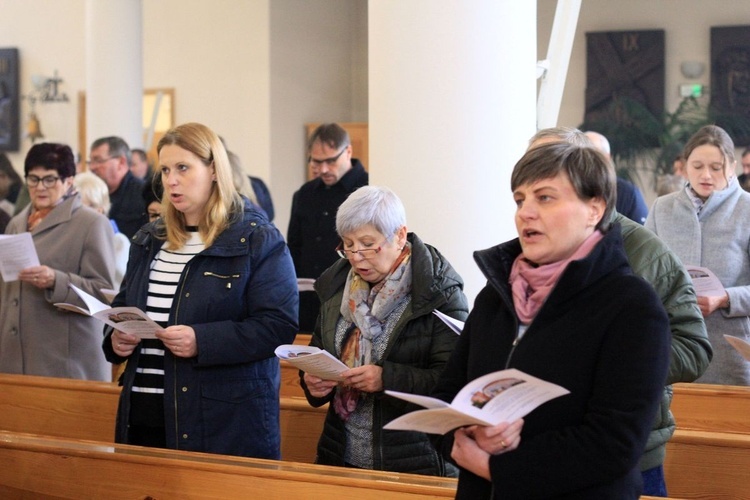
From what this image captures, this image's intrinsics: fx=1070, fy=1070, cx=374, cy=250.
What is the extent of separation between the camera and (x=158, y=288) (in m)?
3.34

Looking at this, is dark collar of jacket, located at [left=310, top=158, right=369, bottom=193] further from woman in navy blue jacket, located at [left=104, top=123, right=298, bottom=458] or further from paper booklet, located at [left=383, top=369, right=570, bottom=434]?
paper booklet, located at [left=383, top=369, right=570, bottom=434]

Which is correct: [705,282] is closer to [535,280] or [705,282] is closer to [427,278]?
[427,278]

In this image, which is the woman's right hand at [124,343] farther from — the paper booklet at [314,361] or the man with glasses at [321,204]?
the man with glasses at [321,204]

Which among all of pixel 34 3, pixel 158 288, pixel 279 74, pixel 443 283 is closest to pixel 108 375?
pixel 158 288

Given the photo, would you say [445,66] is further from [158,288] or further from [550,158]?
[550,158]

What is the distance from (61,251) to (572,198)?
305 centimetres

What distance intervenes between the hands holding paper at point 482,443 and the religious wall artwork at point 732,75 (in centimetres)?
1074

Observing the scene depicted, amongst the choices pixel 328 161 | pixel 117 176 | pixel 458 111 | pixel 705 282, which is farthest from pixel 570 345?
pixel 117 176

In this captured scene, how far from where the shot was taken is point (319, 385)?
3.12 m

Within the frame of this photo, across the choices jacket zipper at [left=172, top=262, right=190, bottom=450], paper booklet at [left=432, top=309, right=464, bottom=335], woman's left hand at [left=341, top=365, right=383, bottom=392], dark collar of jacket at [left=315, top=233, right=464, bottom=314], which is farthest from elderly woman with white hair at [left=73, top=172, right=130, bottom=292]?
paper booklet at [left=432, top=309, right=464, bottom=335]

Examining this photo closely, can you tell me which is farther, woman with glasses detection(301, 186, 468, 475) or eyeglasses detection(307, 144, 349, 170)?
eyeglasses detection(307, 144, 349, 170)

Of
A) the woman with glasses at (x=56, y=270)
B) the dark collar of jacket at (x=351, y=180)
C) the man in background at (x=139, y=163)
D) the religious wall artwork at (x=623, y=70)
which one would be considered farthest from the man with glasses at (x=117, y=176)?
the religious wall artwork at (x=623, y=70)

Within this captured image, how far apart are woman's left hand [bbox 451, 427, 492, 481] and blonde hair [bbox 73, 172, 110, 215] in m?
4.06

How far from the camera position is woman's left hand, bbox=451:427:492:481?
2.04 meters
